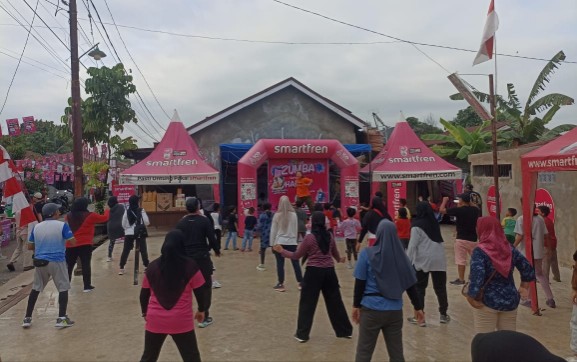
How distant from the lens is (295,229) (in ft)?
25.6

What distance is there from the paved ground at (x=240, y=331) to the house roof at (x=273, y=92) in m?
10.2

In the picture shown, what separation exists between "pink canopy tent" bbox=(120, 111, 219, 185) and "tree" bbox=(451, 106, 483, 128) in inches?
941

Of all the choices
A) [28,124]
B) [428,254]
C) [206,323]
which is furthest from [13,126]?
[428,254]

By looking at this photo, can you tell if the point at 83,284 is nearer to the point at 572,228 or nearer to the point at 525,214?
the point at 525,214

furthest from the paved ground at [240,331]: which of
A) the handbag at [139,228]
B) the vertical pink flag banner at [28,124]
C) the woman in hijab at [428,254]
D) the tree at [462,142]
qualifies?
the vertical pink flag banner at [28,124]

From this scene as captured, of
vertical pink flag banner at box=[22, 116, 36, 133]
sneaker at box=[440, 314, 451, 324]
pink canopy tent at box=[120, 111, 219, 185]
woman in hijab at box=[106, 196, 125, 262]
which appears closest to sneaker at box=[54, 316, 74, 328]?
woman in hijab at box=[106, 196, 125, 262]

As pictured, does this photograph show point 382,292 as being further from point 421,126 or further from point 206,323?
point 421,126

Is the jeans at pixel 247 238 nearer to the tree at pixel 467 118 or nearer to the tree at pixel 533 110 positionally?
the tree at pixel 533 110

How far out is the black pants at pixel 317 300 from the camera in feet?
17.8

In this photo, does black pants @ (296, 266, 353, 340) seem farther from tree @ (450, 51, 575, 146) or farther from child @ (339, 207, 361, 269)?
tree @ (450, 51, 575, 146)

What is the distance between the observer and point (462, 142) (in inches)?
724

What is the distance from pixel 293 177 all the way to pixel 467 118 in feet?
75.4

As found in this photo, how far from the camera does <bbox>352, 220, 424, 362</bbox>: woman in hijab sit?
3.91 m

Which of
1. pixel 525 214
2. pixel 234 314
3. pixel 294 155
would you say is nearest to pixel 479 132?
pixel 294 155
